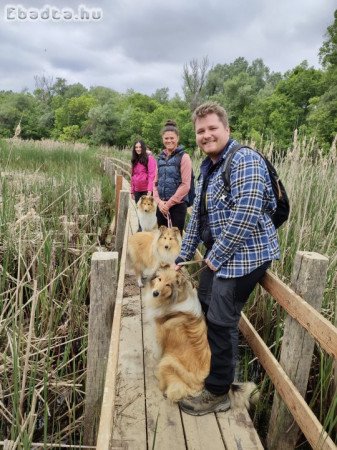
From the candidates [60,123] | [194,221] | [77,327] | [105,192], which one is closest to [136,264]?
[77,327]

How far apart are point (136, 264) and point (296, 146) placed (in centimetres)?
248

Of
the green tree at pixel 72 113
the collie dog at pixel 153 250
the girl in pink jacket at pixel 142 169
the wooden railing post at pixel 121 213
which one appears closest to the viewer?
the collie dog at pixel 153 250

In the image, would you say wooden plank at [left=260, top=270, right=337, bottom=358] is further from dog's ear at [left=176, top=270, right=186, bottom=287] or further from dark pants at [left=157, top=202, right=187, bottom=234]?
dark pants at [left=157, top=202, right=187, bottom=234]

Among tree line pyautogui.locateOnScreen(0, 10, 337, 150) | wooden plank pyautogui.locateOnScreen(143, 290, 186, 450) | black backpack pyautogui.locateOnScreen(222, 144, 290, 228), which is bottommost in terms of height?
wooden plank pyautogui.locateOnScreen(143, 290, 186, 450)

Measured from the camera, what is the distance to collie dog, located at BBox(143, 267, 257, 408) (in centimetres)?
236

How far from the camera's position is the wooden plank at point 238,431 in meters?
2.07

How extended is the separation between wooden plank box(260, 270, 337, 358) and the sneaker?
31.7 inches

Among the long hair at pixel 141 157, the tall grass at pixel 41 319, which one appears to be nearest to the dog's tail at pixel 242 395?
the tall grass at pixel 41 319

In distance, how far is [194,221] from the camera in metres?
2.64

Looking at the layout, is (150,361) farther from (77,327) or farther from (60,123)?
(60,123)

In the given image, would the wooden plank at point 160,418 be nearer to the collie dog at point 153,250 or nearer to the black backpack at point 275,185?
the black backpack at point 275,185

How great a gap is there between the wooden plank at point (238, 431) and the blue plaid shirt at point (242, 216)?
97 centimetres

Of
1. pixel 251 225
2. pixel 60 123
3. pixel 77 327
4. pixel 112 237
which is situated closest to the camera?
pixel 251 225

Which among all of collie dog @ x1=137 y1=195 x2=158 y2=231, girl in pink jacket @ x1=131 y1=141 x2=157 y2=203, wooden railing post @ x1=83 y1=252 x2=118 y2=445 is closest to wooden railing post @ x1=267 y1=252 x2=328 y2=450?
wooden railing post @ x1=83 y1=252 x2=118 y2=445
